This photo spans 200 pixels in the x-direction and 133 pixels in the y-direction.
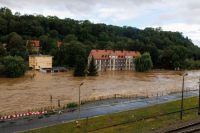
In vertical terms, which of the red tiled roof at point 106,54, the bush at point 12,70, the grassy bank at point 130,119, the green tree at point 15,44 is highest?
the green tree at point 15,44

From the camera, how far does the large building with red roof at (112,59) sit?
243ft

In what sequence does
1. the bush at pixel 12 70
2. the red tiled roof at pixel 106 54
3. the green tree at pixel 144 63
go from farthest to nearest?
the red tiled roof at pixel 106 54
the green tree at pixel 144 63
the bush at pixel 12 70

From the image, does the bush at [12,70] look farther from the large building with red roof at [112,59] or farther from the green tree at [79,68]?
the large building with red roof at [112,59]

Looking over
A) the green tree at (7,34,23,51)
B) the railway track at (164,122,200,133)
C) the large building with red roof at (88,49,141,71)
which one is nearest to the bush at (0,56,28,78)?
the green tree at (7,34,23,51)

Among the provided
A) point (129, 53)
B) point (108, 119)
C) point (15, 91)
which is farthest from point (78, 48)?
point (108, 119)

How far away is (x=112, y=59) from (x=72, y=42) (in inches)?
754

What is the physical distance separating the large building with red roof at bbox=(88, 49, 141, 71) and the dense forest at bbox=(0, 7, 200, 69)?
6.46m

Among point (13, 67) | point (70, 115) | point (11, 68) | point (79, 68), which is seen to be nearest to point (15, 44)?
point (13, 67)

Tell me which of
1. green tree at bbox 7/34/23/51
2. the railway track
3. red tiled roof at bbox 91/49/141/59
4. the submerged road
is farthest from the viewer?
green tree at bbox 7/34/23/51

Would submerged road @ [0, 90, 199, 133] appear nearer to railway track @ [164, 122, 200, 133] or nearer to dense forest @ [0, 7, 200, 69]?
railway track @ [164, 122, 200, 133]

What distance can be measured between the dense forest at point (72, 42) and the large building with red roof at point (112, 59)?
6.46 metres

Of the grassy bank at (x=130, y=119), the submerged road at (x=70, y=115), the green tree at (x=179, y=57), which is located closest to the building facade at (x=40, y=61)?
the submerged road at (x=70, y=115)

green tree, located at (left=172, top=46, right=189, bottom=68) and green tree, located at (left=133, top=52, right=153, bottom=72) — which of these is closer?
green tree, located at (left=133, top=52, right=153, bottom=72)

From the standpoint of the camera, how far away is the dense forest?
76062 millimetres
